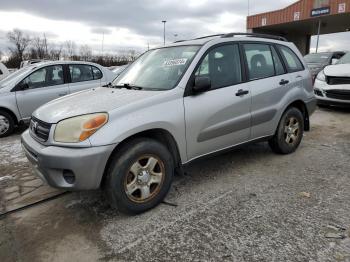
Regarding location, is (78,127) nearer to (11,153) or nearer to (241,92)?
(241,92)

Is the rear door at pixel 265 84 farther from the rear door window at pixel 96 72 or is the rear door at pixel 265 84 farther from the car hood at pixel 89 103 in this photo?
the rear door window at pixel 96 72

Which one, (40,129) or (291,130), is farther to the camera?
(291,130)

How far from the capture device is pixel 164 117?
11.0ft

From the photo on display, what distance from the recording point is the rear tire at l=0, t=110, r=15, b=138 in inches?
276

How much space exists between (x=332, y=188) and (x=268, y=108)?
1.30 metres

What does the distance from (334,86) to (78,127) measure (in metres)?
7.03

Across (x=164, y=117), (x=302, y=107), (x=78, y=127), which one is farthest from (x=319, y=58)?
(x=78, y=127)

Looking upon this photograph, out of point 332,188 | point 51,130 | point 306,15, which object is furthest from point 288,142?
point 306,15

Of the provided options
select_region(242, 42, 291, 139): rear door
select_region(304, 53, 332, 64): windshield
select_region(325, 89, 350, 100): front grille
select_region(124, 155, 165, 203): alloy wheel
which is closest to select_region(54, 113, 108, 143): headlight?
select_region(124, 155, 165, 203): alloy wheel

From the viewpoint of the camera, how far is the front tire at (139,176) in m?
3.08

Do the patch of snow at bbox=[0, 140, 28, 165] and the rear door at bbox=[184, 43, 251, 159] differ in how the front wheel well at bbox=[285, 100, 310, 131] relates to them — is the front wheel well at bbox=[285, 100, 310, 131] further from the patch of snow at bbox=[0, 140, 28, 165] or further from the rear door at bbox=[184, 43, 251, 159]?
the patch of snow at bbox=[0, 140, 28, 165]

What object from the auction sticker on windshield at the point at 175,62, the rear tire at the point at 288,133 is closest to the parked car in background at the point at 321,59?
the rear tire at the point at 288,133

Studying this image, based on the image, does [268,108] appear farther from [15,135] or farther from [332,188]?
[15,135]

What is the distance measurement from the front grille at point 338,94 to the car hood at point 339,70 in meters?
0.39
